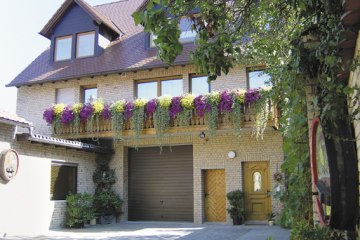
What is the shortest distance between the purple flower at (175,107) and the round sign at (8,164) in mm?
5527

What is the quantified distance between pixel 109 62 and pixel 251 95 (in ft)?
22.4

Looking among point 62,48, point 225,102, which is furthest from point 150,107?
point 62,48

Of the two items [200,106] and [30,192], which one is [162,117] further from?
[30,192]

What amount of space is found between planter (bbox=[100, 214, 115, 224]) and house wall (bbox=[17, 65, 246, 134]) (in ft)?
14.2

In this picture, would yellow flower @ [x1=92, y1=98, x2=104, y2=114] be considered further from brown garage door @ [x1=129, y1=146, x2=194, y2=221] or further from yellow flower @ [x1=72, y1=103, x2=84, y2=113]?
brown garage door @ [x1=129, y1=146, x2=194, y2=221]

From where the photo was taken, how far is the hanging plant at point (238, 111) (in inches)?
575

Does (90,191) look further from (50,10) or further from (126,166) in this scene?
(50,10)

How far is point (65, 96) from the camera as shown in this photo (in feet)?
61.8

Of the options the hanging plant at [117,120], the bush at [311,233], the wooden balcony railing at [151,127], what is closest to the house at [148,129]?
the wooden balcony railing at [151,127]

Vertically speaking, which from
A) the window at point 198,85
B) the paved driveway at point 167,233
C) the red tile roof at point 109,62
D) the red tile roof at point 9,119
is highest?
the red tile roof at point 109,62

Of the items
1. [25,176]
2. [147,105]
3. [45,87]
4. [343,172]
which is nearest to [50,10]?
[45,87]

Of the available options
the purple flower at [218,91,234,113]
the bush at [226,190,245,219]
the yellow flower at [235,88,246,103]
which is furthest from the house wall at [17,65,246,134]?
the bush at [226,190,245,219]

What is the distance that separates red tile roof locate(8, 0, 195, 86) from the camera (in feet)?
57.5

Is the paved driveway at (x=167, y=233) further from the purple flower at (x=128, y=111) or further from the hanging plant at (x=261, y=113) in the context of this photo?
the purple flower at (x=128, y=111)
